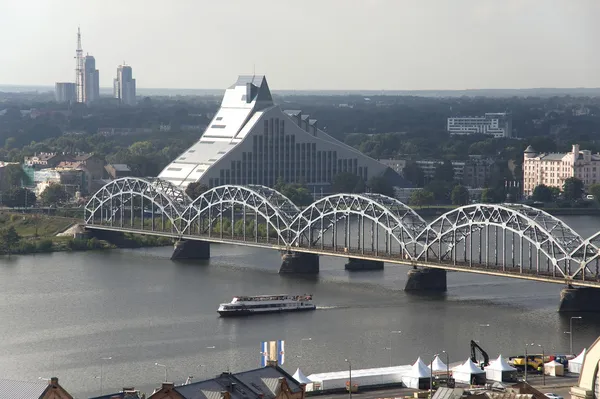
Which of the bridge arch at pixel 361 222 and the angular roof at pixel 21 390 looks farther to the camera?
the bridge arch at pixel 361 222

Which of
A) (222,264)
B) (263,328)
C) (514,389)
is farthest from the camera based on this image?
(222,264)

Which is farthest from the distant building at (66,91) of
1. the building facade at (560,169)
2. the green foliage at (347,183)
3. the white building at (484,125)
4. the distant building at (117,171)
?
the green foliage at (347,183)

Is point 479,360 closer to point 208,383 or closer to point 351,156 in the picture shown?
point 208,383

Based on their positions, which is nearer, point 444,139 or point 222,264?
point 222,264

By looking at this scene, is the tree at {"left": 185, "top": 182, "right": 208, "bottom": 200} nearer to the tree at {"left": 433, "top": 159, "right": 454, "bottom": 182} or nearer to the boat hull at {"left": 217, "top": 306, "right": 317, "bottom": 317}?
the tree at {"left": 433, "top": 159, "right": 454, "bottom": 182}

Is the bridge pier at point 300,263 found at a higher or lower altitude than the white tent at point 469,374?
higher

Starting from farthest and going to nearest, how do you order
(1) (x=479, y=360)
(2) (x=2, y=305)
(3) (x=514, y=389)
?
1. (2) (x=2, y=305)
2. (1) (x=479, y=360)
3. (3) (x=514, y=389)

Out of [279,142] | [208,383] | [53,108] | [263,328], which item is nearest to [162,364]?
[263,328]

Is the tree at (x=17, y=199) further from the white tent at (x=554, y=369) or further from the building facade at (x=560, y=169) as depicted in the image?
the white tent at (x=554, y=369)

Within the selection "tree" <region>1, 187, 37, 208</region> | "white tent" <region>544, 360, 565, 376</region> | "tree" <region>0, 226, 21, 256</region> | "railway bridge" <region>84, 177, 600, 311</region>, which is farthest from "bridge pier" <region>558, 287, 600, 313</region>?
"tree" <region>1, 187, 37, 208</region>
